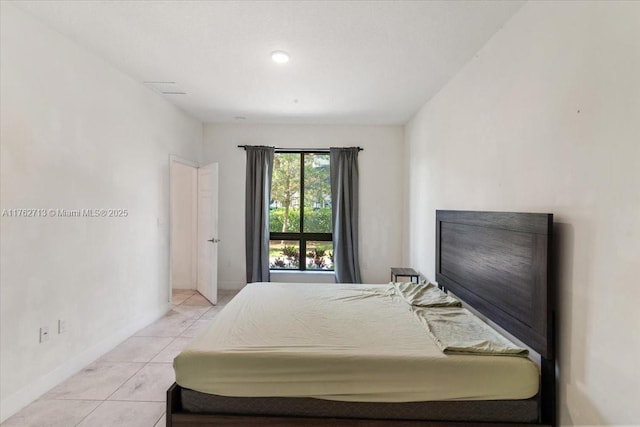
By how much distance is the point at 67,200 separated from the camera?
8.23 feet

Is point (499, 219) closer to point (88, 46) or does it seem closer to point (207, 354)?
point (207, 354)

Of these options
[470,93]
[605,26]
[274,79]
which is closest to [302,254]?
[274,79]

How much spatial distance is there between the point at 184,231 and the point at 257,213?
4.14ft

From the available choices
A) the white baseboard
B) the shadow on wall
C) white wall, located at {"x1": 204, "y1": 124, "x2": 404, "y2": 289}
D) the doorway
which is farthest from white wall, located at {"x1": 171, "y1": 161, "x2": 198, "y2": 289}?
the shadow on wall

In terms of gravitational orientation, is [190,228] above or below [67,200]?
below

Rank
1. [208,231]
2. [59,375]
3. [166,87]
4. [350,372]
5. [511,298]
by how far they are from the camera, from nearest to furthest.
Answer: [350,372]
[511,298]
[59,375]
[166,87]
[208,231]

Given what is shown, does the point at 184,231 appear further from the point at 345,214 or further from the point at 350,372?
the point at 350,372

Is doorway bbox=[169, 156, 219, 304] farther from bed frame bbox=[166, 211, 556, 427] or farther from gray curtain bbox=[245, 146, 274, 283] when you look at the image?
bed frame bbox=[166, 211, 556, 427]

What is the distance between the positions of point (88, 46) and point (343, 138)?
3.36 m

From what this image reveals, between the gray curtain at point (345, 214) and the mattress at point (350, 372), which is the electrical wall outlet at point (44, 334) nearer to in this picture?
the mattress at point (350, 372)

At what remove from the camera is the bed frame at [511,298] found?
1.60 metres

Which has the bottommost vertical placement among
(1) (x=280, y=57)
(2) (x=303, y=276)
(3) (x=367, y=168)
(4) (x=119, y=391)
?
(4) (x=119, y=391)

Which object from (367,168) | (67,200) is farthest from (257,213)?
(67,200)

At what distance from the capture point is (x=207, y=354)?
1717mm
